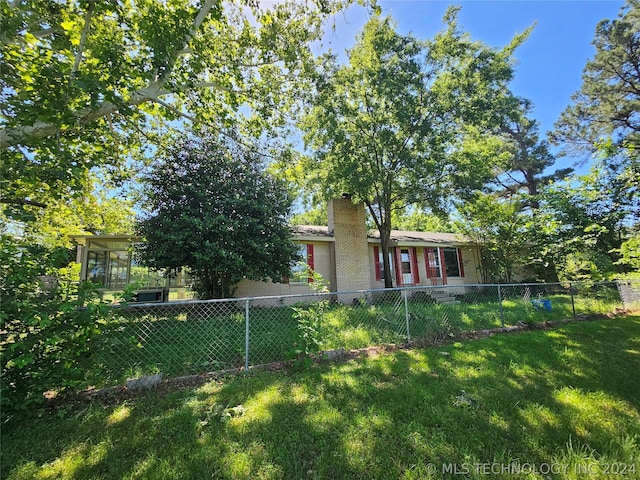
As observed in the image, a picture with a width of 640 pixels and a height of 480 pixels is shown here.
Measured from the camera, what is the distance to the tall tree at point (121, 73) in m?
4.65

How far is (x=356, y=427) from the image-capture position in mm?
2662

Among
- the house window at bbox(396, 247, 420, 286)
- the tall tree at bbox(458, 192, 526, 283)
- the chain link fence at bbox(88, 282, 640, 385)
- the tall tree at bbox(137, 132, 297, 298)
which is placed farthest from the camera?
the house window at bbox(396, 247, 420, 286)

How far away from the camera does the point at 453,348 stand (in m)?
5.19

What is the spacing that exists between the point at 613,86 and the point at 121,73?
82.0 ft

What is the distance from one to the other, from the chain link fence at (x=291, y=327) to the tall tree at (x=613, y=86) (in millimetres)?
13527

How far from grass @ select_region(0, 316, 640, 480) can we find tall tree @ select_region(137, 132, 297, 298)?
5309 millimetres

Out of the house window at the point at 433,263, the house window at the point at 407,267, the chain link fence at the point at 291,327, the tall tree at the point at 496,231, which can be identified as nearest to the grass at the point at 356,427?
the chain link fence at the point at 291,327

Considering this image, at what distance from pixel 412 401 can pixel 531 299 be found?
8.12m

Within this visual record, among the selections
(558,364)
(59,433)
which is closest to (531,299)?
(558,364)

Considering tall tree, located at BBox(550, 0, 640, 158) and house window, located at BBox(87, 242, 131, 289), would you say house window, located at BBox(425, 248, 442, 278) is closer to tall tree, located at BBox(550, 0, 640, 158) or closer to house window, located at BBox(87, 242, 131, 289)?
tall tree, located at BBox(550, 0, 640, 158)

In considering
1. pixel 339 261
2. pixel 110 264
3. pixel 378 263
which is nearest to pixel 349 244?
pixel 339 261

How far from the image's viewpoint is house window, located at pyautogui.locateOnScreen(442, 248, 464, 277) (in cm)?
1617

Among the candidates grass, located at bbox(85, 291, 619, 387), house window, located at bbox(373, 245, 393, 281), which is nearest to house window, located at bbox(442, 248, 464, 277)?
house window, located at bbox(373, 245, 393, 281)

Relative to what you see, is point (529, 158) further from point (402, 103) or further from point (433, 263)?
point (402, 103)
